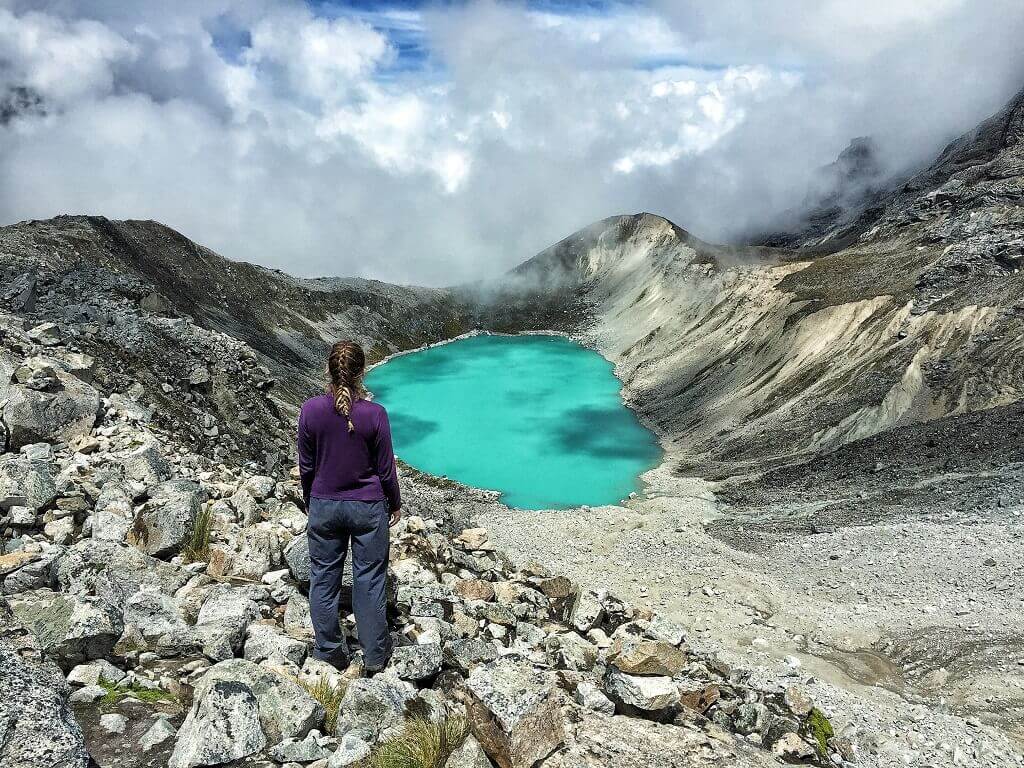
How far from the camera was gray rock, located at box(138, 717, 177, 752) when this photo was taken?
450 cm

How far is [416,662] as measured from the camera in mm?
6363

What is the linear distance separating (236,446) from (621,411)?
35.0m

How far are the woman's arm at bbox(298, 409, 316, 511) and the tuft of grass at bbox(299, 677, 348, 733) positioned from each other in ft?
5.74

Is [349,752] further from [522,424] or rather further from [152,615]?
[522,424]

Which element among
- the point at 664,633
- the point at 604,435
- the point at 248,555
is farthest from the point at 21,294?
the point at 604,435

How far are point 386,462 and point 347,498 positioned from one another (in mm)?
502

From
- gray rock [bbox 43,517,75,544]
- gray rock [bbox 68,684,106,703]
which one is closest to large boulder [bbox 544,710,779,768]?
gray rock [bbox 68,684,106,703]

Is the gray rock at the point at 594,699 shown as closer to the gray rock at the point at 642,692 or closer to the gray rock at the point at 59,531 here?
the gray rock at the point at 642,692

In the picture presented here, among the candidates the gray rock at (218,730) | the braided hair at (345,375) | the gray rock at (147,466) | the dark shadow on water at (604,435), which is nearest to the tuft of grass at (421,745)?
the gray rock at (218,730)

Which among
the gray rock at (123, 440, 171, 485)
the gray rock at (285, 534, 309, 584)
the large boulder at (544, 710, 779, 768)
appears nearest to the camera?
the large boulder at (544, 710, 779, 768)

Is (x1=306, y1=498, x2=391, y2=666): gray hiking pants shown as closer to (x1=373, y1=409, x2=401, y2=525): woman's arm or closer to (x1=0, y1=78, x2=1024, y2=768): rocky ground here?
(x1=373, y1=409, x2=401, y2=525): woman's arm

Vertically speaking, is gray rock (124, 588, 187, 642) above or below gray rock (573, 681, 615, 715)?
above

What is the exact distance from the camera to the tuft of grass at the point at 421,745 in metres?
4.52

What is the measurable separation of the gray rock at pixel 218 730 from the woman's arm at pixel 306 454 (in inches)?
83.6
